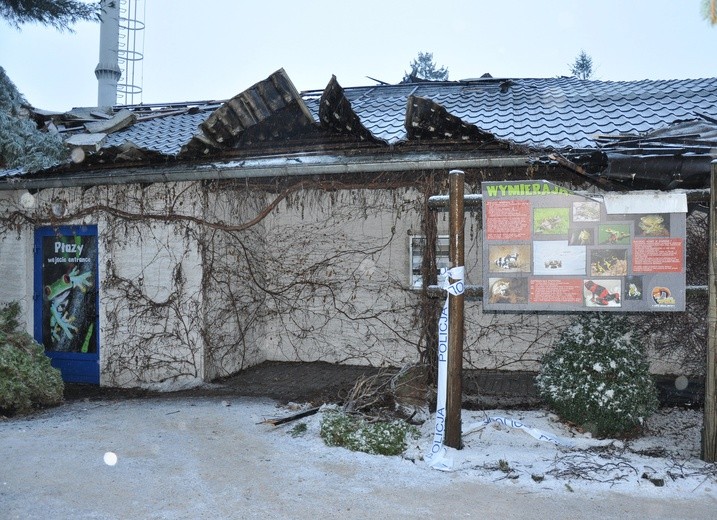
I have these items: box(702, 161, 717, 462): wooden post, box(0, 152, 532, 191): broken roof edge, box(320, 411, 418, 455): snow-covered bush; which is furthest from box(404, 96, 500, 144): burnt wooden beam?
box(320, 411, 418, 455): snow-covered bush

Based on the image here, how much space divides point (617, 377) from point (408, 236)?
4.23 metres

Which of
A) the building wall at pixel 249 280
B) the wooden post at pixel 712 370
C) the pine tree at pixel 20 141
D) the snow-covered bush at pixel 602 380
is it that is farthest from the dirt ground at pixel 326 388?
the pine tree at pixel 20 141

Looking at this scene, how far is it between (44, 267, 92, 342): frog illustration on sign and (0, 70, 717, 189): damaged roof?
5.16 feet

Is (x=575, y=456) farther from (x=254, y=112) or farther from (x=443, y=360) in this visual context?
(x=254, y=112)

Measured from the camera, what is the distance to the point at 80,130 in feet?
31.8

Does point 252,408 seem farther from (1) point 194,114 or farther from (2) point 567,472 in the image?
(1) point 194,114

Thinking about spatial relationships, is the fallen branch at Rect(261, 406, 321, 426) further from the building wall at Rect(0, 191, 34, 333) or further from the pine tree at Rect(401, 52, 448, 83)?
the pine tree at Rect(401, 52, 448, 83)

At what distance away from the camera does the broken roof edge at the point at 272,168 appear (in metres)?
6.23

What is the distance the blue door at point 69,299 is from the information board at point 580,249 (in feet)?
18.5

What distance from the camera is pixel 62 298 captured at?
849cm

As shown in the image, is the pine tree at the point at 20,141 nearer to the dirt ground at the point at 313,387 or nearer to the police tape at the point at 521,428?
the dirt ground at the point at 313,387

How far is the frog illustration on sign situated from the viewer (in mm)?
8406

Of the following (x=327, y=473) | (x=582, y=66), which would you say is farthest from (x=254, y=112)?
(x=582, y=66)

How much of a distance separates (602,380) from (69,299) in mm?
6777
